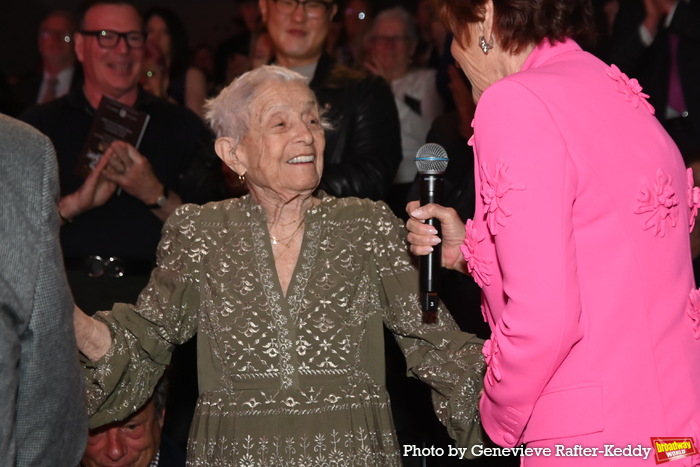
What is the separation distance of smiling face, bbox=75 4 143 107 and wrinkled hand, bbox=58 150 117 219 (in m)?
0.49

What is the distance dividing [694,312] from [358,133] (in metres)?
2.33

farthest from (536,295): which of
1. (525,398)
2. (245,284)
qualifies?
(245,284)

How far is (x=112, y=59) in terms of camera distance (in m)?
4.82

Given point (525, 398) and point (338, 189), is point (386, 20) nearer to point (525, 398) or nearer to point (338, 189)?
point (338, 189)

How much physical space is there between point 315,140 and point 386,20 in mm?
2971

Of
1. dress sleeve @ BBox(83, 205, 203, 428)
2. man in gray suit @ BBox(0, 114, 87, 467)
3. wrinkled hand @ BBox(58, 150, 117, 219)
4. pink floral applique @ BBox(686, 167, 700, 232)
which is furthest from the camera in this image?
wrinkled hand @ BBox(58, 150, 117, 219)

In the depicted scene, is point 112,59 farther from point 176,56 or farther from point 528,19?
point 528,19

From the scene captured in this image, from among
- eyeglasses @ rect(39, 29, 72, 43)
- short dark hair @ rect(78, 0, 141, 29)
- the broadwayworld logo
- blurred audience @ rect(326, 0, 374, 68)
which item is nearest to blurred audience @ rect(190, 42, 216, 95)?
eyeglasses @ rect(39, 29, 72, 43)

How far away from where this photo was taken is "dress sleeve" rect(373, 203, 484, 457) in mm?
2961

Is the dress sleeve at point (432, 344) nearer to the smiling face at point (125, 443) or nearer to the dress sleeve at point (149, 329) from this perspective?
the dress sleeve at point (149, 329)

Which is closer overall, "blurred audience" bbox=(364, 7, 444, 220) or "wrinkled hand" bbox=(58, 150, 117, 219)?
"wrinkled hand" bbox=(58, 150, 117, 219)

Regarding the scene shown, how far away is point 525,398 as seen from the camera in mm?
2305

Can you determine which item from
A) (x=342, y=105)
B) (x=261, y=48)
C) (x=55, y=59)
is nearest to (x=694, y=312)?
(x=342, y=105)

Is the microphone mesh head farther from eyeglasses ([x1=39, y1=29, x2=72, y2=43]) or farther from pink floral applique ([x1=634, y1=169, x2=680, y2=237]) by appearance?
eyeglasses ([x1=39, y1=29, x2=72, y2=43])
